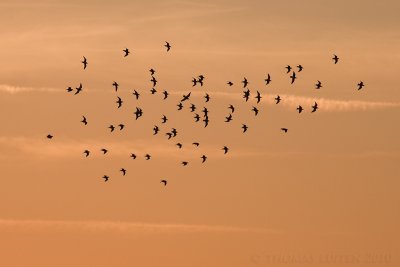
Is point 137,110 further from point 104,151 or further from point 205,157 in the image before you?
point 205,157

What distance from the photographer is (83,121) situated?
127m

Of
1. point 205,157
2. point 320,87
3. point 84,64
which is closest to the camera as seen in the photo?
point 320,87

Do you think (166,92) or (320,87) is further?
(166,92)

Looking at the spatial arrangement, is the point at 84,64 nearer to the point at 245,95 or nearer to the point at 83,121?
the point at 83,121

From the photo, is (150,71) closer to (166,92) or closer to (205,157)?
(166,92)

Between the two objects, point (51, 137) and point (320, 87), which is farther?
point (51, 137)

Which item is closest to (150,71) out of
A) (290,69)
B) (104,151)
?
(104,151)

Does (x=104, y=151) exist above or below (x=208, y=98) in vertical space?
below

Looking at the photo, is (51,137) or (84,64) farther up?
(84,64)

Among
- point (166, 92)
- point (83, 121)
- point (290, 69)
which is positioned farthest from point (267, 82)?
point (83, 121)

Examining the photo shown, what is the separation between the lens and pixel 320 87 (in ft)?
399

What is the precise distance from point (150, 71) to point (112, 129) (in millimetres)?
13096

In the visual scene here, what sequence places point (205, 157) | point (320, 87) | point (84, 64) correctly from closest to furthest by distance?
point (320, 87)
point (84, 64)
point (205, 157)

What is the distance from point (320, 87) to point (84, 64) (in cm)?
3483
